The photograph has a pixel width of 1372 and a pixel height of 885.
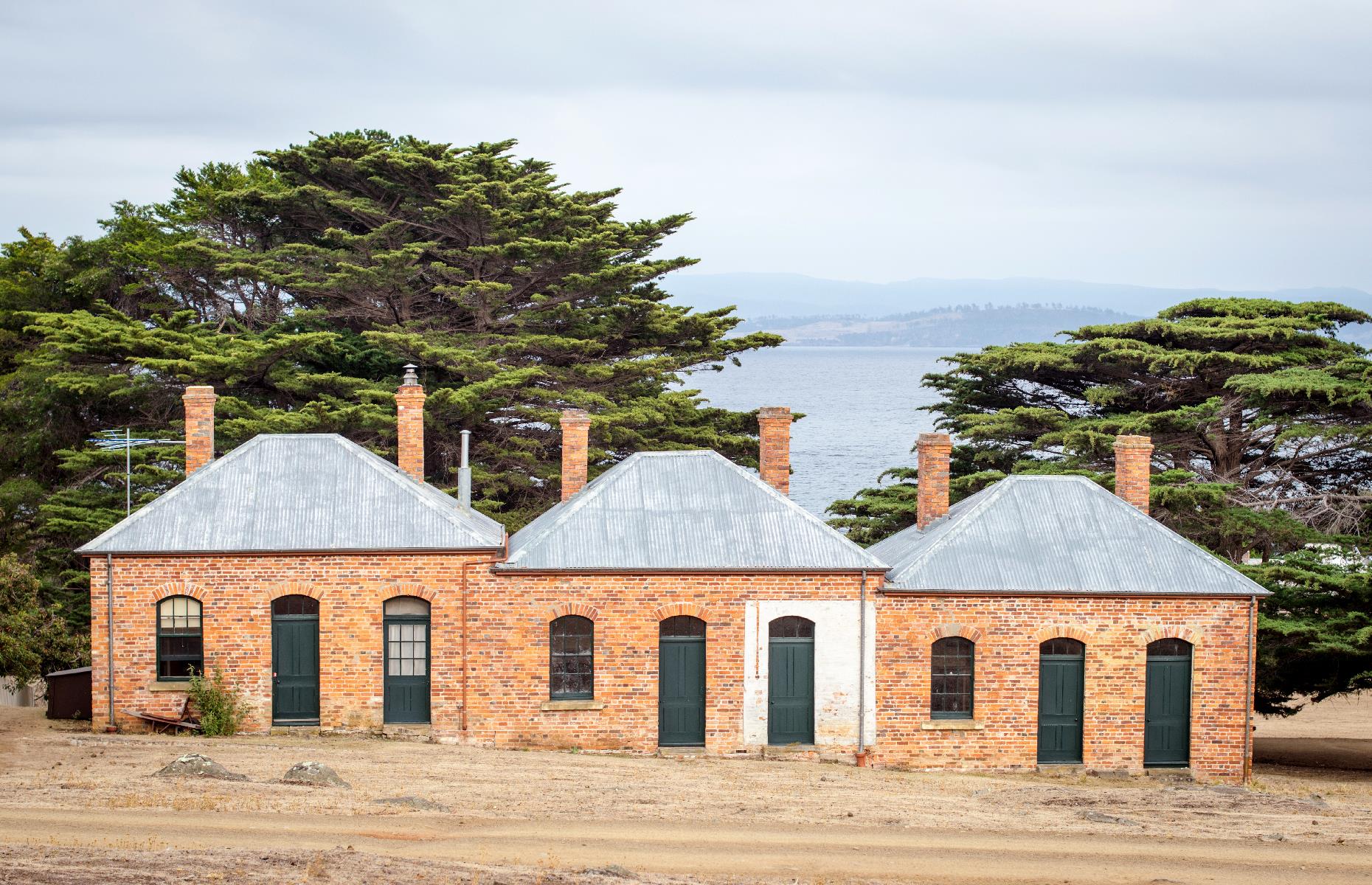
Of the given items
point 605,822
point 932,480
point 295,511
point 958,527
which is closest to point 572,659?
point 295,511

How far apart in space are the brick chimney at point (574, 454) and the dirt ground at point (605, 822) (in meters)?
5.66

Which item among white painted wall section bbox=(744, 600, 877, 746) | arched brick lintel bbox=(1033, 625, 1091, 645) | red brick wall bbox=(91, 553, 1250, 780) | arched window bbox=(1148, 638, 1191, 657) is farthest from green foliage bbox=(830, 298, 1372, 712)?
white painted wall section bbox=(744, 600, 877, 746)

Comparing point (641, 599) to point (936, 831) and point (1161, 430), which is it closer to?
point (936, 831)

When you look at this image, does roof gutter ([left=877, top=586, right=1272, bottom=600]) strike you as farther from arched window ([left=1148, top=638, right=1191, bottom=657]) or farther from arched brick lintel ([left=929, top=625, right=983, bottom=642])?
arched window ([left=1148, top=638, right=1191, bottom=657])

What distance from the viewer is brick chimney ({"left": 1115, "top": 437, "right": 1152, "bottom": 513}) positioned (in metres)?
27.2

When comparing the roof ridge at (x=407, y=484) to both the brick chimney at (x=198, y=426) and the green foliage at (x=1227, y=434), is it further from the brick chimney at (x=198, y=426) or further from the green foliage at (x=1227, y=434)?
the green foliage at (x=1227, y=434)

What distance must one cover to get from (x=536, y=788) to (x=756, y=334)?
25.4m

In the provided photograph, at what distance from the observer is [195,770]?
20.5 m

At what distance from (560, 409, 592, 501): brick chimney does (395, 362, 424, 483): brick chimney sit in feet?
8.75

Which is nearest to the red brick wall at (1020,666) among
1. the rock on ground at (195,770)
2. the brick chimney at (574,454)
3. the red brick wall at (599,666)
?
the red brick wall at (599,666)

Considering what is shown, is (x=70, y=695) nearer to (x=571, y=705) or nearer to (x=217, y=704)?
(x=217, y=704)

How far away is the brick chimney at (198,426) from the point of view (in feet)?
87.6

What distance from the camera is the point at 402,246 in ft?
141

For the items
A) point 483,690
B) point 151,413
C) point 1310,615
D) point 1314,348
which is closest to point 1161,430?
point 1314,348
